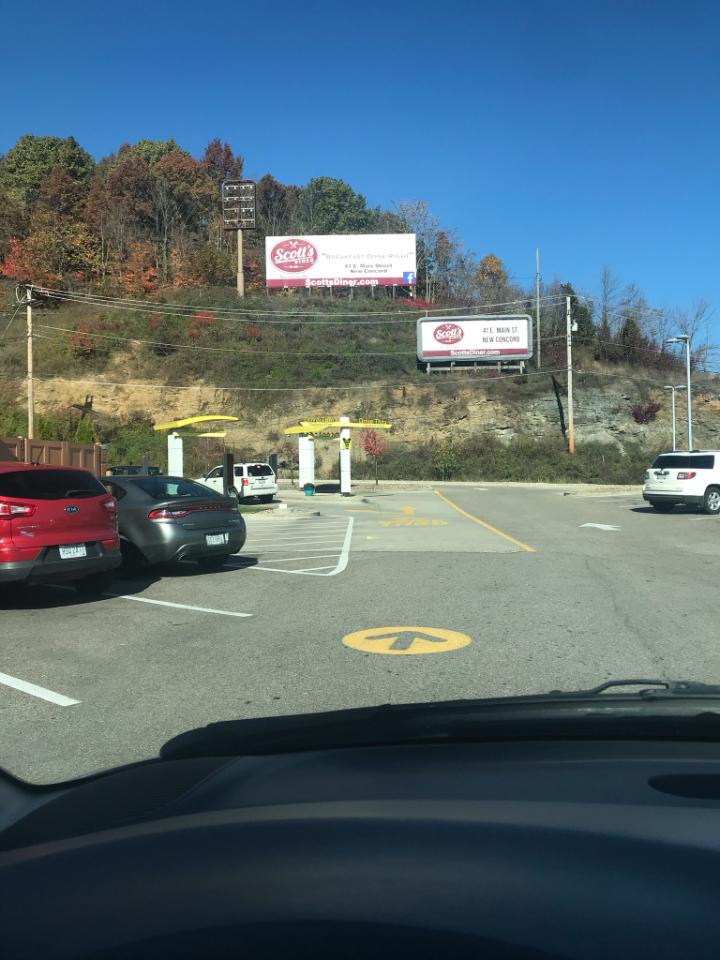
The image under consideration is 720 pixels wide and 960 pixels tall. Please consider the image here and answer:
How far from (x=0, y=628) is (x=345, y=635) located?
3.74 metres

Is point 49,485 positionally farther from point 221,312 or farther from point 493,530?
point 221,312

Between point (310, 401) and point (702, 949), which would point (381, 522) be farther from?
point (310, 401)

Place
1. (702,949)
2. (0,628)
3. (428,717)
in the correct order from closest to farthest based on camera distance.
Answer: (702,949) < (428,717) < (0,628)

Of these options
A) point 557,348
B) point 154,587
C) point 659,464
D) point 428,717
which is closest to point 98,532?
point 154,587

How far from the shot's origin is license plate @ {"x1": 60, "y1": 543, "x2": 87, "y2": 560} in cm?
968

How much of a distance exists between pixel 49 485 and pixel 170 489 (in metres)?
3.10

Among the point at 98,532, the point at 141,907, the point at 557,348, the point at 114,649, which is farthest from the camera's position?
the point at 557,348

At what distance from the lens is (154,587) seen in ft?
37.9

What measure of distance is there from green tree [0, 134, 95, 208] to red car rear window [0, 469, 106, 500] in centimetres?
7471

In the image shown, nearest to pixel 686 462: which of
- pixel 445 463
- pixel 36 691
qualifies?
pixel 36 691

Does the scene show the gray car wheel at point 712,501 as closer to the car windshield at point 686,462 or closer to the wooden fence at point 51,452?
the car windshield at point 686,462

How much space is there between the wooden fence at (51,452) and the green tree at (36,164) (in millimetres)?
53241

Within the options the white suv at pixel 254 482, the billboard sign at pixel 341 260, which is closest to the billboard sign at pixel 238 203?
the billboard sign at pixel 341 260

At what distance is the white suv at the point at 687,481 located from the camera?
76.1ft
